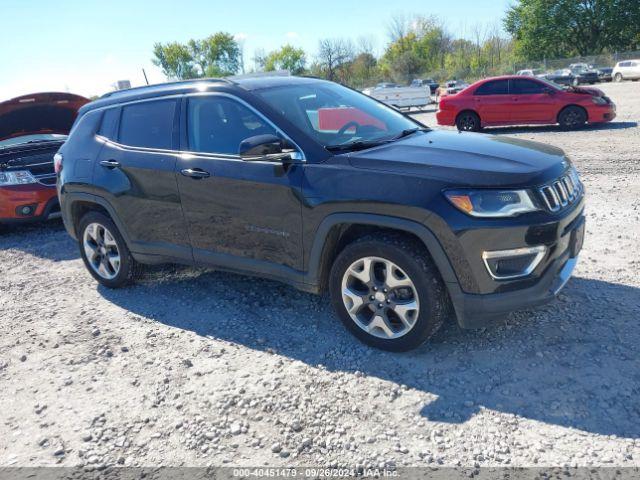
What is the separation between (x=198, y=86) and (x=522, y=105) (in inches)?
447

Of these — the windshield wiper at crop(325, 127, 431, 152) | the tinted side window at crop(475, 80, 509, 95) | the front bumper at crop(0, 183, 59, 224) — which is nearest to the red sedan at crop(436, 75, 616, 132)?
the tinted side window at crop(475, 80, 509, 95)

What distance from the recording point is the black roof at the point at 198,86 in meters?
4.18

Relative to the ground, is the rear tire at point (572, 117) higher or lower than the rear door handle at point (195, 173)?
lower

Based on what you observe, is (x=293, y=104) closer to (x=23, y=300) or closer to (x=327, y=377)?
(x=327, y=377)

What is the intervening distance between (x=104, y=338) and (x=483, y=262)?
9.53ft

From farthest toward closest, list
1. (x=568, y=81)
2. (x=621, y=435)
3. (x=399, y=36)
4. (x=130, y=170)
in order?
(x=399, y=36) → (x=568, y=81) → (x=130, y=170) → (x=621, y=435)

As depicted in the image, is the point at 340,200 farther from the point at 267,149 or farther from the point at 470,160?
the point at 470,160

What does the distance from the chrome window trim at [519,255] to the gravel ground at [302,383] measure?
0.59 metres

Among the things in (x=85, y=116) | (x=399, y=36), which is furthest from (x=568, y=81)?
(x=399, y=36)

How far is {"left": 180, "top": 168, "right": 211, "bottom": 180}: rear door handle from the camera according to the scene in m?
4.05

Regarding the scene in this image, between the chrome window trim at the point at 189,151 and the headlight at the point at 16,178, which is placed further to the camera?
the headlight at the point at 16,178

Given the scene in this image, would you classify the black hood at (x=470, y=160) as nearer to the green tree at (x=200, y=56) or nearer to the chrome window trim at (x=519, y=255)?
the chrome window trim at (x=519, y=255)

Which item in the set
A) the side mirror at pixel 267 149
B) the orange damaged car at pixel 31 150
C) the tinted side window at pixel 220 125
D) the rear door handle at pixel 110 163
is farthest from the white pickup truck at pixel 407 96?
the side mirror at pixel 267 149

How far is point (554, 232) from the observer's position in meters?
3.18
